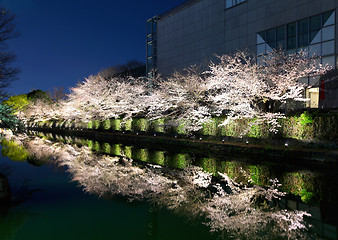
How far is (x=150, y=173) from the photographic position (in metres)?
11.8

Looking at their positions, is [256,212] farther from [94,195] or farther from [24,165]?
[24,165]

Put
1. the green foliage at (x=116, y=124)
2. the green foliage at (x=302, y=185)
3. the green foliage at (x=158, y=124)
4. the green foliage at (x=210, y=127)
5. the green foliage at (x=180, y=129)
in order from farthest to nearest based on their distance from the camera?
the green foliage at (x=116, y=124), the green foliage at (x=158, y=124), the green foliage at (x=180, y=129), the green foliage at (x=210, y=127), the green foliage at (x=302, y=185)

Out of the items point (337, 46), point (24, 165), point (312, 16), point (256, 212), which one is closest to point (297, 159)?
point (256, 212)

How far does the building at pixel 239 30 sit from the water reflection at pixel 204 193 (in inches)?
707

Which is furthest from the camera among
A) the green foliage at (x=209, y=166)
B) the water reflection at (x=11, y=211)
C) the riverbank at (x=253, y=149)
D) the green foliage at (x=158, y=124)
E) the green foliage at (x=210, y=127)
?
the green foliage at (x=158, y=124)

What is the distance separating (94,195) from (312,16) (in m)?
31.2

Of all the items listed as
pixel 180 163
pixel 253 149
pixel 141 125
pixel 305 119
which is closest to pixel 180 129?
pixel 141 125

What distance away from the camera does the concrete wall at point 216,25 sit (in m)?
32.2

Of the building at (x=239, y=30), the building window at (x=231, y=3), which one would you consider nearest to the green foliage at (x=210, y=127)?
the building at (x=239, y=30)

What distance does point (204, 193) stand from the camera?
28.2 feet

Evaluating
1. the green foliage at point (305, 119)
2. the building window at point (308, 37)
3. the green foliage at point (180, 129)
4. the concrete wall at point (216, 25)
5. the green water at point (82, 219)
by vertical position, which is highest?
the concrete wall at point (216, 25)

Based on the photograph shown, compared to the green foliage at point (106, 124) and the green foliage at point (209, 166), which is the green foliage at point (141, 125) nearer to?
the green foliage at point (106, 124)

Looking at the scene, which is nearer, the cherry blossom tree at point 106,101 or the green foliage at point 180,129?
the green foliage at point 180,129

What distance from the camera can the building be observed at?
29109mm
